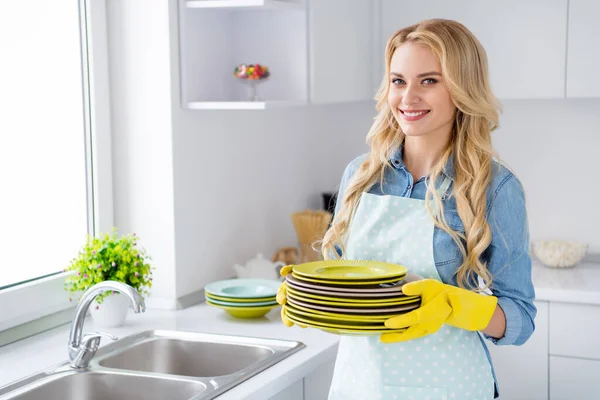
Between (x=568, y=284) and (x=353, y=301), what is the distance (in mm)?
1487

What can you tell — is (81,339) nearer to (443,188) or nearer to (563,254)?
(443,188)

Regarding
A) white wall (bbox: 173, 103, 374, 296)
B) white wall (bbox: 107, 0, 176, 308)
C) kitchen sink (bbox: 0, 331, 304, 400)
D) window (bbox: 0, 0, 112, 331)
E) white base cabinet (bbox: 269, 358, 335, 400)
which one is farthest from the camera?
white wall (bbox: 173, 103, 374, 296)

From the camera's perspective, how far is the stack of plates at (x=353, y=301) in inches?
66.4

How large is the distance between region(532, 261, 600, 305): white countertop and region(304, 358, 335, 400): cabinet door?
0.89 metres

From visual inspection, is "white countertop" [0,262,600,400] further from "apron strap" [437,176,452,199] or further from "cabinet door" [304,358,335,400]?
"apron strap" [437,176,452,199]

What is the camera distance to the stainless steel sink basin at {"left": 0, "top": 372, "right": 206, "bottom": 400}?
2057 mm

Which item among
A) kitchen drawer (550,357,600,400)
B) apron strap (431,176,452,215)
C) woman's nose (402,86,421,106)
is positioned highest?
woman's nose (402,86,421,106)

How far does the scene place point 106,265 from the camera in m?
2.42

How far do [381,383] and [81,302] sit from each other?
764 millimetres

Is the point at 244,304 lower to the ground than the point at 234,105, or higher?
lower

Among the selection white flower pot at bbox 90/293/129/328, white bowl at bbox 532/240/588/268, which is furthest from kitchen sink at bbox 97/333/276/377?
white bowl at bbox 532/240/588/268

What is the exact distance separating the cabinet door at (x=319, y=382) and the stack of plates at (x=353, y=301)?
1.80 feet

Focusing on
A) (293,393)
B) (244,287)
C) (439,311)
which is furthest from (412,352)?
(244,287)

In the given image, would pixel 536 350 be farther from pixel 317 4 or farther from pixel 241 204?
pixel 317 4
